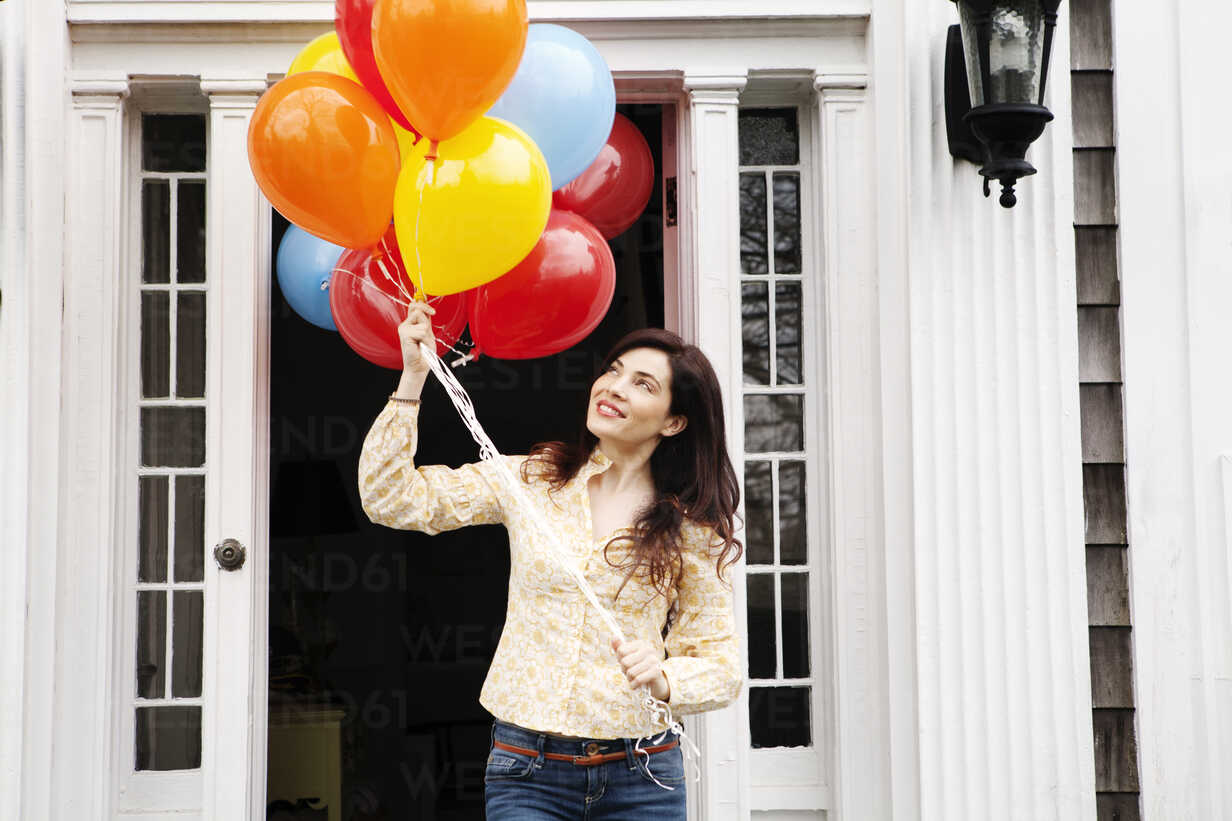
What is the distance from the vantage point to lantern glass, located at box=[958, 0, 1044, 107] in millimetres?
2438

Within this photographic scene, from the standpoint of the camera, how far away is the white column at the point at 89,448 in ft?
8.77

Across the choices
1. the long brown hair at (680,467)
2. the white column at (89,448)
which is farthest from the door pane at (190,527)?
the long brown hair at (680,467)

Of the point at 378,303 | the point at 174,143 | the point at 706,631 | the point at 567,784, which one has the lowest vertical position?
the point at 567,784

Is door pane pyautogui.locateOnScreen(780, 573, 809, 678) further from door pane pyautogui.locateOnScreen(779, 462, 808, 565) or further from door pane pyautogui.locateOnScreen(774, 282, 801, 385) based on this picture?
door pane pyautogui.locateOnScreen(774, 282, 801, 385)

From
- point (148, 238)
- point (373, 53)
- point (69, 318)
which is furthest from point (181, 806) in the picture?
point (373, 53)

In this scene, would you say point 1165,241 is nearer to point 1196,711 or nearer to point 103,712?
point 1196,711

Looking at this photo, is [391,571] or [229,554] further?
[391,571]

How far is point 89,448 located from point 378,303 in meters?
0.85

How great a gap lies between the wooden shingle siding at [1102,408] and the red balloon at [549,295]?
3.75ft

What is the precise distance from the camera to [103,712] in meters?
2.69

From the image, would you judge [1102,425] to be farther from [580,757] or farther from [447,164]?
[447,164]

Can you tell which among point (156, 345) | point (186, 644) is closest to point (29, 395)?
point (156, 345)

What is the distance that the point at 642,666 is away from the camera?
195cm

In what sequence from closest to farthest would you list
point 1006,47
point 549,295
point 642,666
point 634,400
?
point 642,666 → point 634,400 → point 549,295 → point 1006,47
